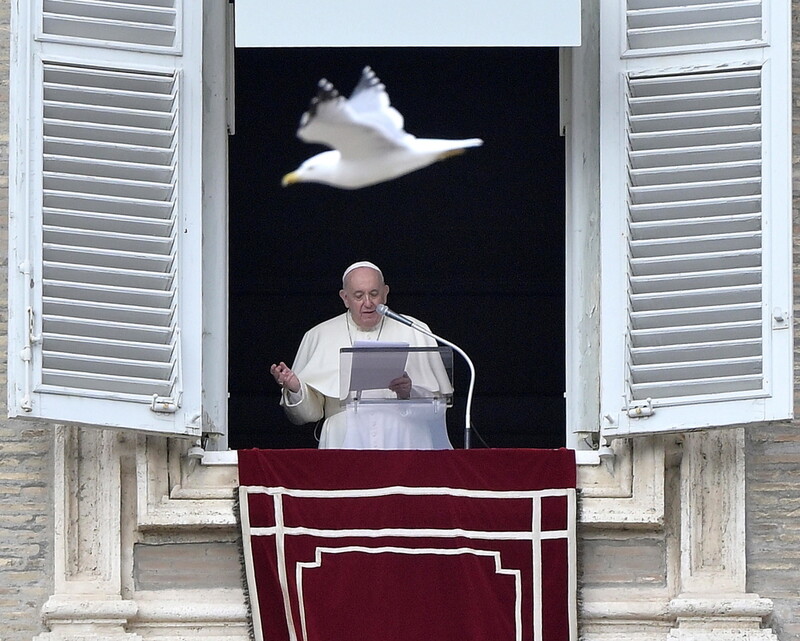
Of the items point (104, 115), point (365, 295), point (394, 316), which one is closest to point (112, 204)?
point (104, 115)

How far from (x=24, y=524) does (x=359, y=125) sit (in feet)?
6.28

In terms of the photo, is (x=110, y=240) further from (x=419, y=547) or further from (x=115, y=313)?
(x=419, y=547)

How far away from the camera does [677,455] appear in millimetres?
6781

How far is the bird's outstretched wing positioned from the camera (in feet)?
24.6

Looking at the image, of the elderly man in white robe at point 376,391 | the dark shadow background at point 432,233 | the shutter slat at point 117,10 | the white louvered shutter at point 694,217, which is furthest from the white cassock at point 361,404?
the dark shadow background at point 432,233

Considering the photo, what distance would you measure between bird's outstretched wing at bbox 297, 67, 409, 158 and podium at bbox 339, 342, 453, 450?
0.98 meters

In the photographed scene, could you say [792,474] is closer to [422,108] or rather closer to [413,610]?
[413,610]

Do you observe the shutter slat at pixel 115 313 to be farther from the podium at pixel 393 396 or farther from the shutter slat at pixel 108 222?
the podium at pixel 393 396

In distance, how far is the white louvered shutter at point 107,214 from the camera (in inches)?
257

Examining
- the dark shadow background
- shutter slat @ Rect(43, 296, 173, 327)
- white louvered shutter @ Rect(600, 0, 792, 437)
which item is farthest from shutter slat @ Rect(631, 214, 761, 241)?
the dark shadow background

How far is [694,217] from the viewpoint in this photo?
6707 millimetres

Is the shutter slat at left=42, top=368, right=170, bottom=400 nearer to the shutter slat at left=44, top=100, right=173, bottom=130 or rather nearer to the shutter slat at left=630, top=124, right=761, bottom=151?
the shutter slat at left=44, top=100, right=173, bottom=130

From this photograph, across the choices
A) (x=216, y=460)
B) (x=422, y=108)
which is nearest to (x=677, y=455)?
(x=216, y=460)

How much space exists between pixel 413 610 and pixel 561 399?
5022 mm
